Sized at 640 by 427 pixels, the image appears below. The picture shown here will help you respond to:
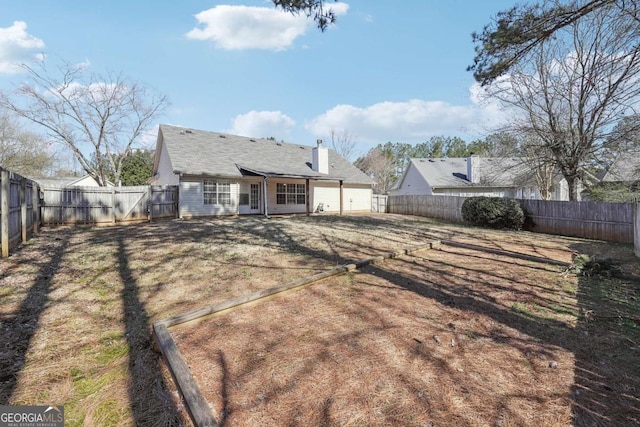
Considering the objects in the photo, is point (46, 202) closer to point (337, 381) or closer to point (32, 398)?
point (32, 398)

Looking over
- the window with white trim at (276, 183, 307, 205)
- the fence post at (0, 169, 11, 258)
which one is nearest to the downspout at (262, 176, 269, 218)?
the window with white trim at (276, 183, 307, 205)

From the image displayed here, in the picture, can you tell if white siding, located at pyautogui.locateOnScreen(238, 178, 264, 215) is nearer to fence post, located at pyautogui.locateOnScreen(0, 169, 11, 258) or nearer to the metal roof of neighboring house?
fence post, located at pyautogui.locateOnScreen(0, 169, 11, 258)

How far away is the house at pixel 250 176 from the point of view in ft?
49.8

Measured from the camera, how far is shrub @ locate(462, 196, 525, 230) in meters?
12.9

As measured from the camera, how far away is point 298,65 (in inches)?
619

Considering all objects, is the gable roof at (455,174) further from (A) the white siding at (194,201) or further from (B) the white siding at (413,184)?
(A) the white siding at (194,201)

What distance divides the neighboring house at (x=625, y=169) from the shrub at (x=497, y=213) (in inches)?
183

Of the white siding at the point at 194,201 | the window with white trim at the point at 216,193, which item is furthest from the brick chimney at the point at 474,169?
the white siding at the point at 194,201

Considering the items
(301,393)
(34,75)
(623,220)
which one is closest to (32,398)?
(301,393)

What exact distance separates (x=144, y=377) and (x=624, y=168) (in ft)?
63.9

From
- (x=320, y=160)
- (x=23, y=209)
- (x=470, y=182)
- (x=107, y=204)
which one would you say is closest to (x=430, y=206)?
(x=320, y=160)

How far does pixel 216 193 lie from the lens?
15836 millimetres

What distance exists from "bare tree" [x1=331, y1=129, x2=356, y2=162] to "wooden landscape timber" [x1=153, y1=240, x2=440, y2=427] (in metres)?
36.7

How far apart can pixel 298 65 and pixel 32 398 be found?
16.4 m
